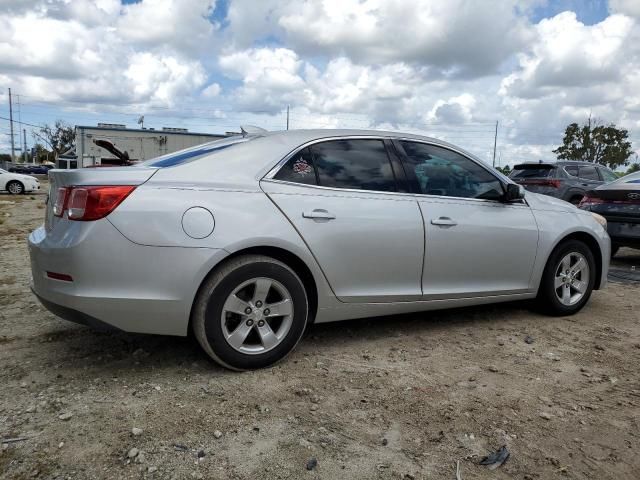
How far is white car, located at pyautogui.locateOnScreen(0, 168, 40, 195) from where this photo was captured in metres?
22.8

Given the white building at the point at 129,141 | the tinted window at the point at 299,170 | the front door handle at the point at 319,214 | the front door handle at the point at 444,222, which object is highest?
Result: the white building at the point at 129,141

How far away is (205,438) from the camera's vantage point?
96.7 inches

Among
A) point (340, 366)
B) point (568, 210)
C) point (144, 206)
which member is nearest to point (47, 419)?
point (144, 206)

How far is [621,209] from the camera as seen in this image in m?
6.86

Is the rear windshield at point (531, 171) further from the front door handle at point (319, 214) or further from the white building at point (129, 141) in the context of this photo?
the white building at point (129, 141)

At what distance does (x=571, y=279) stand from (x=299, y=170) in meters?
2.75

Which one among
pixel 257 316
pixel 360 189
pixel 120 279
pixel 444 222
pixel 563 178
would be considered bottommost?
pixel 257 316

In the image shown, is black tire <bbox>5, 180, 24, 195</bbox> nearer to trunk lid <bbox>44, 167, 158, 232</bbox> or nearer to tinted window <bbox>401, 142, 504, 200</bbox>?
trunk lid <bbox>44, 167, 158, 232</bbox>

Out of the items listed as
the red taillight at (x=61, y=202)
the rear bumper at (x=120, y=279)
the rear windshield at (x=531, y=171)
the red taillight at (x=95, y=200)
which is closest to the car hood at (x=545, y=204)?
the rear bumper at (x=120, y=279)

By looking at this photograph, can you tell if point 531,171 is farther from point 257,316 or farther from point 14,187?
point 14,187

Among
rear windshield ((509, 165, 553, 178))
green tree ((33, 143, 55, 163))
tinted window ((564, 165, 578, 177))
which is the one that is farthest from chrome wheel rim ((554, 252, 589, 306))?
green tree ((33, 143, 55, 163))

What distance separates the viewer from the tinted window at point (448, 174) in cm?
393

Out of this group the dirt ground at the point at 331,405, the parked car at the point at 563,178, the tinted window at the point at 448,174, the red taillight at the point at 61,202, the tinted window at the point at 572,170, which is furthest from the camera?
the tinted window at the point at 572,170

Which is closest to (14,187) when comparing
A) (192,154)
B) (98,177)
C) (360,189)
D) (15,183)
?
(15,183)
